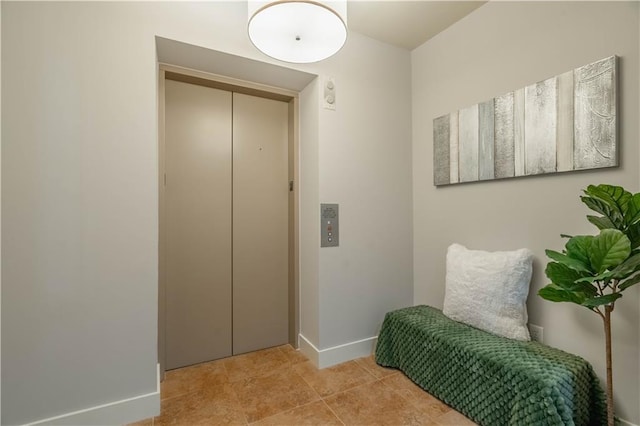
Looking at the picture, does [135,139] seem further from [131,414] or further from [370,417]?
[370,417]

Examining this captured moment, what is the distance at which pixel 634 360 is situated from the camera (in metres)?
1.47

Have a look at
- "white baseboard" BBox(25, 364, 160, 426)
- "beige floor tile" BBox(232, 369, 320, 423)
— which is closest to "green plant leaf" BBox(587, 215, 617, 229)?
A: "beige floor tile" BBox(232, 369, 320, 423)

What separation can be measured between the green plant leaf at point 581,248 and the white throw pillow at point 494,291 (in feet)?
1.52

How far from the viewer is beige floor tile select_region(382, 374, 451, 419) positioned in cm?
177

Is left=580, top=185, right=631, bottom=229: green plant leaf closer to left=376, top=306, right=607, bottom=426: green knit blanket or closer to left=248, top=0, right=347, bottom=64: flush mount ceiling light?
left=376, top=306, right=607, bottom=426: green knit blanket

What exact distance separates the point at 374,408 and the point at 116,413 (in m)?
1.48

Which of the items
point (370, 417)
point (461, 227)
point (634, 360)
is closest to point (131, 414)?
point (370, 417)

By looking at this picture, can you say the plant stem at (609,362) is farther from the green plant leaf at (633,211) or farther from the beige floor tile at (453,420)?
the beige floor tile at (453,420)

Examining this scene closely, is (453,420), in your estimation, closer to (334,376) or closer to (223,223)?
(334,376)

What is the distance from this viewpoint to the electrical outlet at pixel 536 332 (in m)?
1.83

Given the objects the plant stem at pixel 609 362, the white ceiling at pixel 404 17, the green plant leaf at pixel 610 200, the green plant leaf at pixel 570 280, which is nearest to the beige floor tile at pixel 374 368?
the plant stem at pixel 609 362

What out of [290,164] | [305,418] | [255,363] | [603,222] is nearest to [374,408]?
[305,418]

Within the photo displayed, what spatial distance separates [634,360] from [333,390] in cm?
163

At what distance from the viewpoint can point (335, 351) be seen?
7.73 ft
